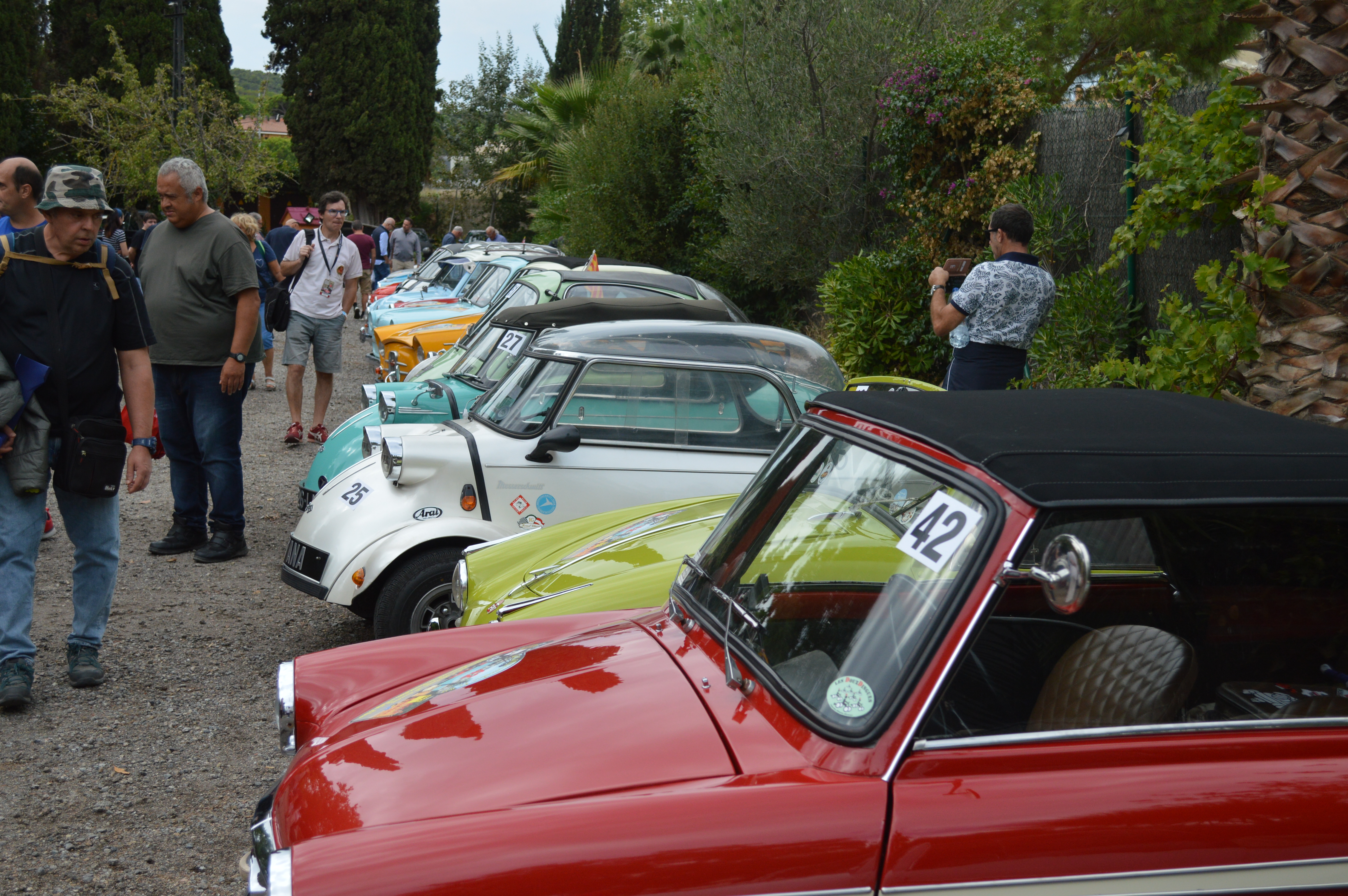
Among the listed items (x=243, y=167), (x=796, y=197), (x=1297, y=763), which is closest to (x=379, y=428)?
(x=1297, y=763)

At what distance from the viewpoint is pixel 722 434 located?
534cm

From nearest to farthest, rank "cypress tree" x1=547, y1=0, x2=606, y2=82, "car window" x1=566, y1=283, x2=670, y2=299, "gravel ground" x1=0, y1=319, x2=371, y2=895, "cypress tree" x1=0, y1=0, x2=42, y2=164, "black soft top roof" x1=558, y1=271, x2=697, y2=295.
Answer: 1. "gravel ground" x1=0, y1=319, x2=371, y2=895
2. "car window" x1=566, y1=283, x2=670, y2=299
3. "black soft top roof" x1=558, y1=271, x2=697, y2=295
4. "cypress tree" x1=0, y1=0, x2=42, y2=164
5. "cypress tree" x1=547, y1=0, x2=606, y2=82

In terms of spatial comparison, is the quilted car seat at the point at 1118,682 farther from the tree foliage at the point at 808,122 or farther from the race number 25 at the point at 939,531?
the tree foliage at the point at 808,122

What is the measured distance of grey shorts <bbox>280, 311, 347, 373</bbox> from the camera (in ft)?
29.7

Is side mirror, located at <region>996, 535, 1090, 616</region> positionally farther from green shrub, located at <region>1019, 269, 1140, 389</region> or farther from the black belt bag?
green shrub, located at <region>1019, 269, 1140, 389</region>

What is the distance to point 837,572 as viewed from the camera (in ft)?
7.97

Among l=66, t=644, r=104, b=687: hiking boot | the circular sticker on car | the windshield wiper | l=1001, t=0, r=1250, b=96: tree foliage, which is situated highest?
l=1001, t=0, r=1250, b=96: tree foliage

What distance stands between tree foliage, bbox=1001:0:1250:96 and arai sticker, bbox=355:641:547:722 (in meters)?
11.6

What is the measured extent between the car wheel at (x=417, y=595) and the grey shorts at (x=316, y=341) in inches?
190

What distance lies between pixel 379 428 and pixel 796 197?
748 cm

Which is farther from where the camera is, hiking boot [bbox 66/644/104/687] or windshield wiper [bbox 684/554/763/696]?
hiking boot [bbox 66/644/104/687]

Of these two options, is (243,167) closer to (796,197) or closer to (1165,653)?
(796,197)

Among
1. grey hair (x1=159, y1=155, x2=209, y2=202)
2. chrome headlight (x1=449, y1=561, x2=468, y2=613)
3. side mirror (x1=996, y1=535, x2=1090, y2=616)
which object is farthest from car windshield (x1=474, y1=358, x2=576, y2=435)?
side mirror (x1=996, y1=535, x2=1090, y2=616)

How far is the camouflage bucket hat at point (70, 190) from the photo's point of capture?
4.12m
